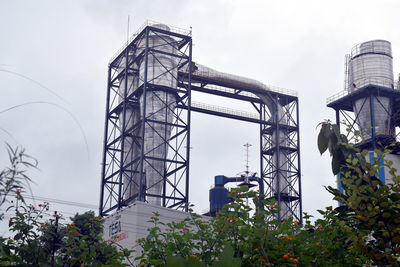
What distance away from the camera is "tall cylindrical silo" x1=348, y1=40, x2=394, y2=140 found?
50.0 meters

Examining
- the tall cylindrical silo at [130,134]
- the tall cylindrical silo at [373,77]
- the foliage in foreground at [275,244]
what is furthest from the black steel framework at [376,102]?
the foliage in foreground at [275,244]

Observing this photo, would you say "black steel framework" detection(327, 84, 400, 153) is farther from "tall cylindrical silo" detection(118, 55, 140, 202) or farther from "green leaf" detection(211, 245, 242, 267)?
"green leaf" detection(211, 245, 242, 267)

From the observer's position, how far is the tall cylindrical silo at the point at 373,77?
164 feet

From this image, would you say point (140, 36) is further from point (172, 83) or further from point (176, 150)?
point (176, 150)

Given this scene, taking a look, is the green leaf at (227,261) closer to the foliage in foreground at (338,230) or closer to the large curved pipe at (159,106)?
the foliage in foreground at (338,230)

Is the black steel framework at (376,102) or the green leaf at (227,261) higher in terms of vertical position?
the black steel framework at (376,102)

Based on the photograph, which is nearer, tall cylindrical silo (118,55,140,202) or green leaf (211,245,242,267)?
green leaf (211,245,242,267)

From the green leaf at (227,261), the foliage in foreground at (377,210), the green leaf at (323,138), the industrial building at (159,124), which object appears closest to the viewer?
the green leaf at (227,261)

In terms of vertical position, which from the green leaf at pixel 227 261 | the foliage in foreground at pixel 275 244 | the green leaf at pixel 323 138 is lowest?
the green leaf at pixel 227 261

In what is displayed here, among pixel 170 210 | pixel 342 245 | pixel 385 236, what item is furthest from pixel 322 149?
pixel 170 210

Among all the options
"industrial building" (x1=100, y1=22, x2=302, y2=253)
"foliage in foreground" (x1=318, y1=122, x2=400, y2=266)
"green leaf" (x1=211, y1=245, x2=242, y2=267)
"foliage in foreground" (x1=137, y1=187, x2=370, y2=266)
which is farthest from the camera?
"industrial building" (x1=100, y1=22, x2=302, y2=253)

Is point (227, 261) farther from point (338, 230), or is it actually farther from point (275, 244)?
point (338, 230)

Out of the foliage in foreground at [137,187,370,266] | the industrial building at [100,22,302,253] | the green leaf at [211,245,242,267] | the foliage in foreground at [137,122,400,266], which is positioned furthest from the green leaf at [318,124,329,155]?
the industrial building at [100,22,302,253]

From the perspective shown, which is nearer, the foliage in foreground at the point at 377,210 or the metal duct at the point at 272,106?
the foliage in foreground at the point at 377,210
